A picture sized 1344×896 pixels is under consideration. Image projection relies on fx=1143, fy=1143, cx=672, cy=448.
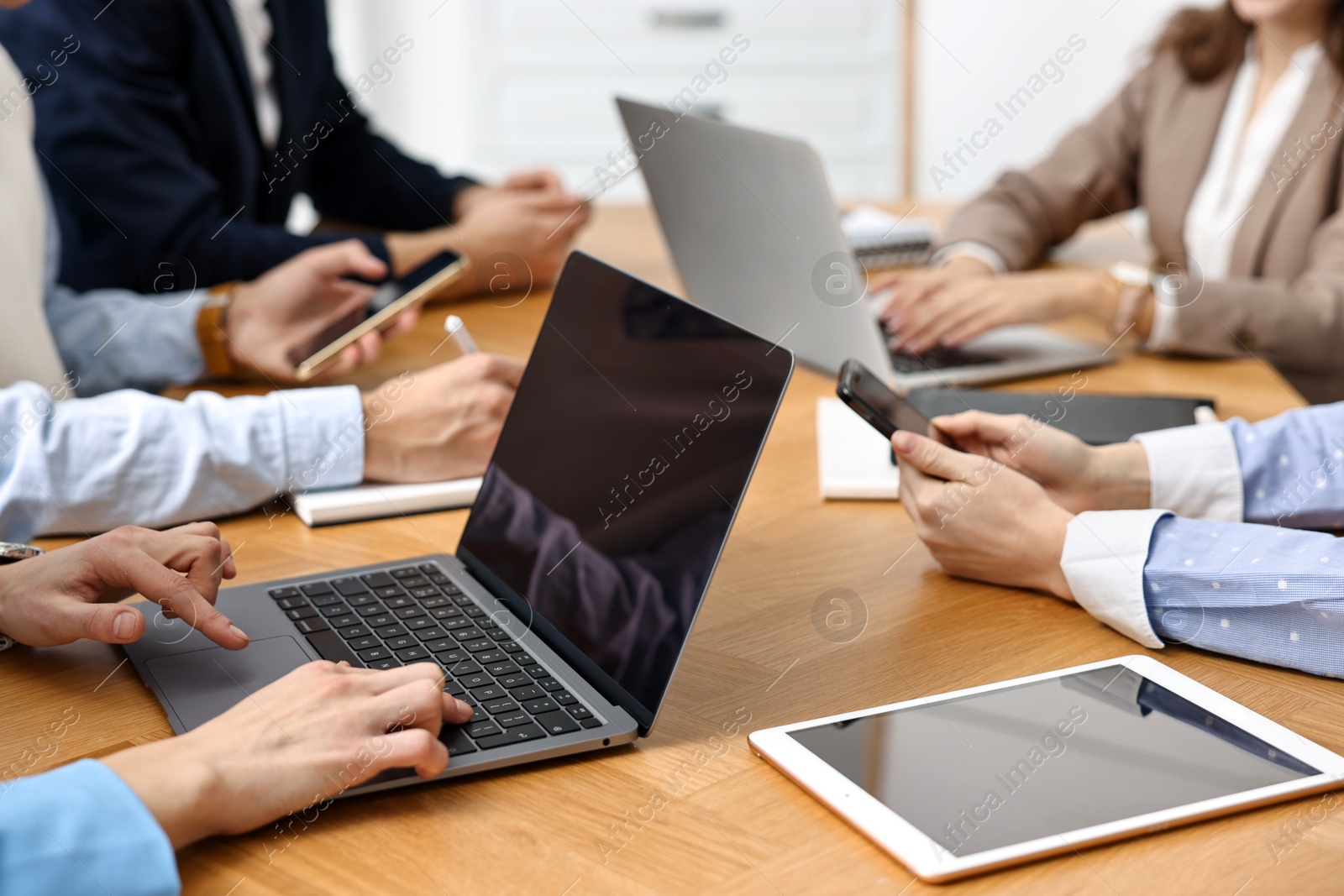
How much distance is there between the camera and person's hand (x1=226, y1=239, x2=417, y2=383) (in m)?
1.35

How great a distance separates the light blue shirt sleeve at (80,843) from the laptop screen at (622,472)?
264 millimetres

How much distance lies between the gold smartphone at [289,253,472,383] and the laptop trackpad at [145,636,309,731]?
588 millimetres

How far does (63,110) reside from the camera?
1.56 m

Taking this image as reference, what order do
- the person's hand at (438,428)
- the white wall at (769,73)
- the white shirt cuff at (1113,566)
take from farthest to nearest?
the white wall at (769,73)
the person's hand at (438,428)
the white shirt cuff at (1113,566)

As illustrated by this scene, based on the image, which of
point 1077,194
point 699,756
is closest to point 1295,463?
point 699,756

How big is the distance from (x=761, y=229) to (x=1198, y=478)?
1.90 feet

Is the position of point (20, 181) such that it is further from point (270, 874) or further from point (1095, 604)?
point (1095, 604)

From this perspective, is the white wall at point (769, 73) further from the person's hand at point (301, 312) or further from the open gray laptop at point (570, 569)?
the open gray laptop at point (570, 569)

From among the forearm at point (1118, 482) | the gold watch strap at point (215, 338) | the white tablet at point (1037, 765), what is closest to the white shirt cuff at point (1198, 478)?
the forearm at point (1118, 482)

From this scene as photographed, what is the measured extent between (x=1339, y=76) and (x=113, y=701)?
171 cm

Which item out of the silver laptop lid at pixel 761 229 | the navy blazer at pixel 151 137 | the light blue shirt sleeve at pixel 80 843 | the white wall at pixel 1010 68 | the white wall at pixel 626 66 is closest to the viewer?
the light blue shirt sleeve at pixel 80 843

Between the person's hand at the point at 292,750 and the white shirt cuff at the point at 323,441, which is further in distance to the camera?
the white shirt cuff at the point at 323,441

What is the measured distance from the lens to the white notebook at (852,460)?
1054mm

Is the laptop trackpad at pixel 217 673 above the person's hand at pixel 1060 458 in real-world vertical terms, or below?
below
